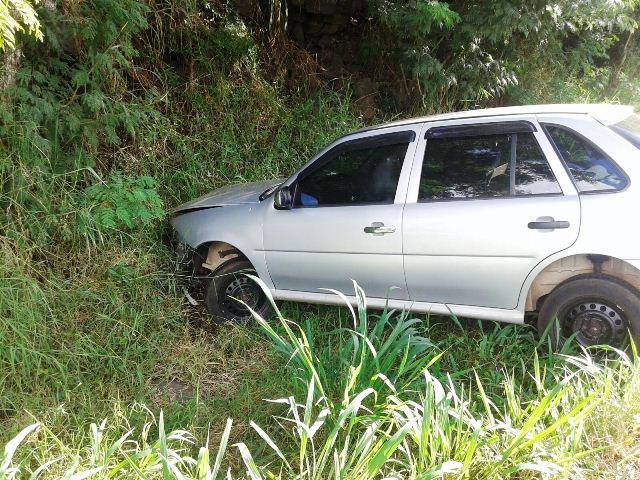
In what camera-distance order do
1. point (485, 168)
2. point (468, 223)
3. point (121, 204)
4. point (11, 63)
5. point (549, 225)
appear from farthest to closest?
point (121, 204) < point (11, 63) < point (485, 168) < point (468, 223) < point (549, 225)

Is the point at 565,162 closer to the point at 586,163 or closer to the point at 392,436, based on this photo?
the point at 586,163

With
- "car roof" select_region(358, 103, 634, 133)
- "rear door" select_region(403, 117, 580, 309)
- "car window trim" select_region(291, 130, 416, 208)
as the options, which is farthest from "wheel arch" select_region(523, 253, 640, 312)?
"car window trim" select_region(291, 130, 416, 208)

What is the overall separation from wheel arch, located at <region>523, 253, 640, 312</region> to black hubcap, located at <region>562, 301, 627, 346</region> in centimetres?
18

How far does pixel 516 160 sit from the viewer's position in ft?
11.8

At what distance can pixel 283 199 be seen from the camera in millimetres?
4250

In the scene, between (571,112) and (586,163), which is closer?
(586,163)

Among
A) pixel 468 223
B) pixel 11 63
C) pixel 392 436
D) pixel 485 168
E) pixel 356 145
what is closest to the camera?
pixel 392 436

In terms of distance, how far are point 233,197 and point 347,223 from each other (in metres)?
1.22

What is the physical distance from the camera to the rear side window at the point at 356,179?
3961 mm

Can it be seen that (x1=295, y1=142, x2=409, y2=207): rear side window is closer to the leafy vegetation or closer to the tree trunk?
the leafy vegetation

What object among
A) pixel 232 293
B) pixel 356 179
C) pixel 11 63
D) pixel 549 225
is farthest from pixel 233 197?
pixel 549 225

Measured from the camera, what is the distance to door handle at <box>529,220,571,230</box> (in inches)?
131

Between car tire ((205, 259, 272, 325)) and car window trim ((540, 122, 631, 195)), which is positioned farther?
car tire ((205, 259, 272, 325))

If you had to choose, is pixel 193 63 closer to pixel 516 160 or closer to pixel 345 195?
pixel 345 195
